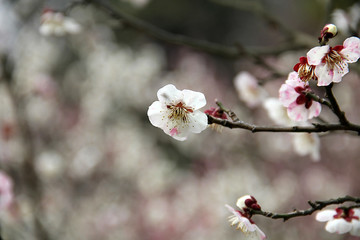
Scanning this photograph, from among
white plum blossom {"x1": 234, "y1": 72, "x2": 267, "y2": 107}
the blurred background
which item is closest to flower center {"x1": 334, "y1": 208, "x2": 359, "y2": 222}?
white plum blossom {"x1": 234, "y1": 72, "x2": 267, "y2": 107}

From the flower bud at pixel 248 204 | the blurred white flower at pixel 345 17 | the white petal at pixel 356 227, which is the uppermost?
the blurred white flower at pixel 345 17

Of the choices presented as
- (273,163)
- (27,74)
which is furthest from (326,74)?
(27,74)

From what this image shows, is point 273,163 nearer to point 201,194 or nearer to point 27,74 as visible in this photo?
point 201,194

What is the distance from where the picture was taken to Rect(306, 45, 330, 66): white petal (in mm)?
667

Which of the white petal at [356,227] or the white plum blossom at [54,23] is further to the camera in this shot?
the white plum blossom at [54,23]

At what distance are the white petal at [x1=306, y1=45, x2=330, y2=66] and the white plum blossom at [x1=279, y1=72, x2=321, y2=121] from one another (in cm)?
8

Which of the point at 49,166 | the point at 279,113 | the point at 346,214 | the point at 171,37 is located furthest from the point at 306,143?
the point at 49,166

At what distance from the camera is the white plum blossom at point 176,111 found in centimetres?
78

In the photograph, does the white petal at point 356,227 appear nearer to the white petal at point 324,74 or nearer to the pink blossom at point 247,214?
the pink blossom at point 247,214

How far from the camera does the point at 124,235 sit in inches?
134

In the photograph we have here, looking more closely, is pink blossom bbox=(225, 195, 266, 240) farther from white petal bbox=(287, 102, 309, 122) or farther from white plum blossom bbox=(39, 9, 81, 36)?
white plum blossom bbox=(39, 9, 81, 36)

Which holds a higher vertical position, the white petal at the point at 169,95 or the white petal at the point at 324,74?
the white petal at the point at 324,74

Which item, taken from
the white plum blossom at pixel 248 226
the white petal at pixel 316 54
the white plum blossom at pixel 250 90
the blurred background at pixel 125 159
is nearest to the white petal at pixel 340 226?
the white plum blossom at pixel 248 226

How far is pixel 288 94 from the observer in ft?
2.56
